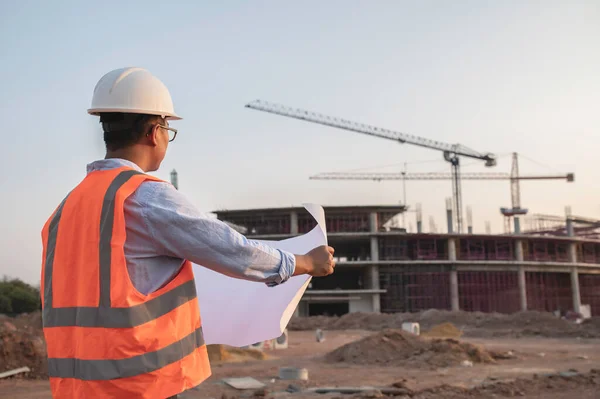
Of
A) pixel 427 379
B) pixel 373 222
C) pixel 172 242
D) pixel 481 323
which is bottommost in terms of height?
pixel 481 323

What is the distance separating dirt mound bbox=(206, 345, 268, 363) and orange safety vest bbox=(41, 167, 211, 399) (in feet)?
46.8

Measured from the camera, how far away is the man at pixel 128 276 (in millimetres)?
1636

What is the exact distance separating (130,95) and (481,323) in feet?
113

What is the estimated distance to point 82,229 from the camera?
1717 mm

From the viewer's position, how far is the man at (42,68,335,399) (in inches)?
64.4

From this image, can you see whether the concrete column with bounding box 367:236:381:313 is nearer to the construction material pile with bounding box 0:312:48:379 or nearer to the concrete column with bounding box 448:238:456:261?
the concrete column with bounding box 448:238:456:261

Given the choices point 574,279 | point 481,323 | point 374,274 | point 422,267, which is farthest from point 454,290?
point 481,323

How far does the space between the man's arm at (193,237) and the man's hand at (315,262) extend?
171mm

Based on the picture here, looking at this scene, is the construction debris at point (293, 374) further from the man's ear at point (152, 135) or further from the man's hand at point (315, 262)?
the man's ear at point (152, 135)

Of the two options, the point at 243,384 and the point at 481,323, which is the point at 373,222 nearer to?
the point at 481,323

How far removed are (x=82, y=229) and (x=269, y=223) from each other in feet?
168

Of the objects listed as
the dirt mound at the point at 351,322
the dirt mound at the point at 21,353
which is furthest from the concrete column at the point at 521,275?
the dirt mound at the point at 21,353

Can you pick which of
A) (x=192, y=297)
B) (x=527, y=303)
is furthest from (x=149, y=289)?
(x=527, y=303)

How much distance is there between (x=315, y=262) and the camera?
2002 mm
